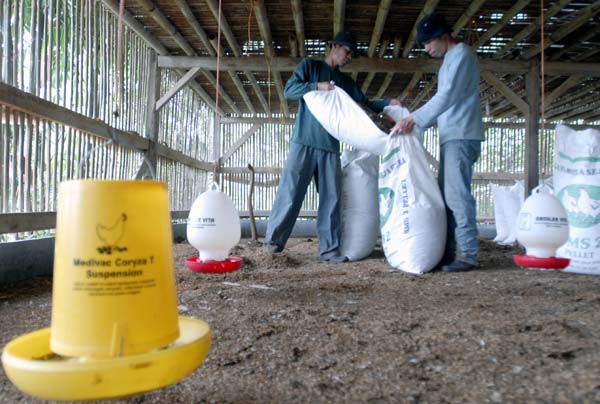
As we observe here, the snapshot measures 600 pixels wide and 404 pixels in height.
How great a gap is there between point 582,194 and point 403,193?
1043 mm

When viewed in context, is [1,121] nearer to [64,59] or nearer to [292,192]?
[64,59]

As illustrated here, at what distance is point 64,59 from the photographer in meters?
3.42

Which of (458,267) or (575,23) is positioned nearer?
(458,267)

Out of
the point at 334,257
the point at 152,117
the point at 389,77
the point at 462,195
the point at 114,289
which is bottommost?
the point at 334,257

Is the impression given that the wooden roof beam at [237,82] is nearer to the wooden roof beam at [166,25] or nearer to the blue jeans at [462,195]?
the wooden roof beam at [166,25]

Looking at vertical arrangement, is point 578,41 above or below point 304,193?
above

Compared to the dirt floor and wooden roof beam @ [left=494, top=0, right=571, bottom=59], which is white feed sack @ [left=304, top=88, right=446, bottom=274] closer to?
the dirt floor

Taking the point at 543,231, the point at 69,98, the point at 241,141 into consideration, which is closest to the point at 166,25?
the point at 69,98

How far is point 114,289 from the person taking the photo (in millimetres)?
693

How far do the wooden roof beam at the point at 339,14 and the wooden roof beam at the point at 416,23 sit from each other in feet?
2.41

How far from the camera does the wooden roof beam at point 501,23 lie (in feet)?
13.4

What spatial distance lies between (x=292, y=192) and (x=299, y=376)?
7.51 ft

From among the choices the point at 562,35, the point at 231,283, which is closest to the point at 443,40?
the point at 231,283

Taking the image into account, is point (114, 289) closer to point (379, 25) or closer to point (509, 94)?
point (379, 25)
